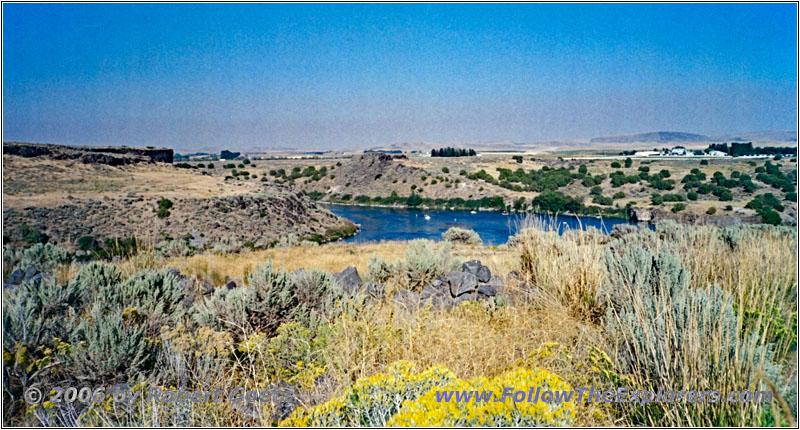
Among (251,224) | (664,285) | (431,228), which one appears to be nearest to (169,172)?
(251,224)

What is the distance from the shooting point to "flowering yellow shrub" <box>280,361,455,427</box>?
204 centimetres

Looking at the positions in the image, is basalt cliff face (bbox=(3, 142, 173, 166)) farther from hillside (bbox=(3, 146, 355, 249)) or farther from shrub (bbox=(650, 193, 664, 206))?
shrub (bbox=(650, 193, 664, 206))

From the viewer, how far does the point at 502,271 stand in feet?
19.3

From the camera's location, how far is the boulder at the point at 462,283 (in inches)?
192

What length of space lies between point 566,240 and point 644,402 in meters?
2.78

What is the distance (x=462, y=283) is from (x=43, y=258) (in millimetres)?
6577

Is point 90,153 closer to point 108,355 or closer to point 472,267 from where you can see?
point 472,267

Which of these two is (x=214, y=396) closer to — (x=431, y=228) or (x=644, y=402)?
(x=644, y=402)

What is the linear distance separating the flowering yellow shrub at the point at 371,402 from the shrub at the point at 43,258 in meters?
5.96

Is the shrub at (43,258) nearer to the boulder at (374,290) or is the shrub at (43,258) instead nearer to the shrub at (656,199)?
the boulder at (374,290)

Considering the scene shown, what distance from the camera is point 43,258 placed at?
7309 millimetres

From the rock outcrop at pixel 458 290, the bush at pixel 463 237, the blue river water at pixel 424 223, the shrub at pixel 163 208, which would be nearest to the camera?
the rock outcrop at pixel 458 290

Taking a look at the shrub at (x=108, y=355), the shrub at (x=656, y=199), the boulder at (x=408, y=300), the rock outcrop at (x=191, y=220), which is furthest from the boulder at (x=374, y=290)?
the shrub at (x=656, y=199)

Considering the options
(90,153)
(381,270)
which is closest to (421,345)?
(381,270)
